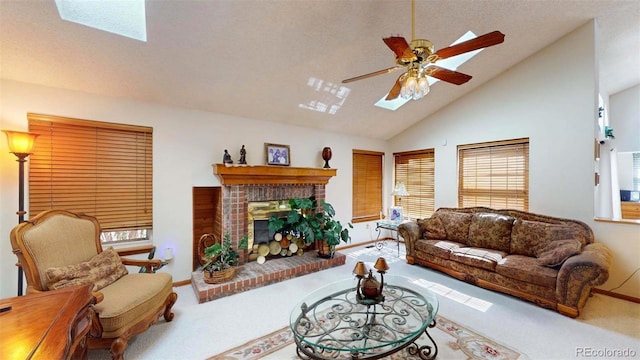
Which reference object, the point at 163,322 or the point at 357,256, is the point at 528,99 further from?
the point at 163,322

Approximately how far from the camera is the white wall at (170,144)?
8.01ft

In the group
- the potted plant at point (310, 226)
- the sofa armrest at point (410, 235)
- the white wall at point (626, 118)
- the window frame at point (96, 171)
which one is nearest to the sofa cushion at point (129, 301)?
the window frame at point (96, 171)

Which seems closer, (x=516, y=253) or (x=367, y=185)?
(x=516, y=253)

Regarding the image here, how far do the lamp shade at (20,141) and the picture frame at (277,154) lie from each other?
2.50m

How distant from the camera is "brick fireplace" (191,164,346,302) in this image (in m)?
3.09

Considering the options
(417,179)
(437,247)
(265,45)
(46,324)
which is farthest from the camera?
(417,179)

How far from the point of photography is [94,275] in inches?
83.4

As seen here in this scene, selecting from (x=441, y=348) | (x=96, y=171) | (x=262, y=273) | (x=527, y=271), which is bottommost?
(x=441, y=348)

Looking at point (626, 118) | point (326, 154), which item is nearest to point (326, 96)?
point (326, 154)

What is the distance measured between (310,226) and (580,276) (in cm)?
312

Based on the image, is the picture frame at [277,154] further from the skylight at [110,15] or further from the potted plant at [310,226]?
the skylight at [110,15]

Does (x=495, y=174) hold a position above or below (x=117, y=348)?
above

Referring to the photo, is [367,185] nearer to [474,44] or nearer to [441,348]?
[441,348]

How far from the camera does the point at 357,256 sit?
455cm
